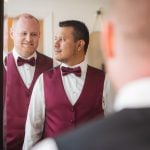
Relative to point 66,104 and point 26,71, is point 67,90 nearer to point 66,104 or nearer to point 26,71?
point 66,104

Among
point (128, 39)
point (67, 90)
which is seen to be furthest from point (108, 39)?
point (67, 90)

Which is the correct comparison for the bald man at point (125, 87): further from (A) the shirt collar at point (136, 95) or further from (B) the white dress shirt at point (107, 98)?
(B) the white dress shirt at point (107, 98)

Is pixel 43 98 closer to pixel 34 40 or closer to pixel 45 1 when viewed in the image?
pixel 34 40

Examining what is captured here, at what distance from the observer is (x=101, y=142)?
23.6 inches

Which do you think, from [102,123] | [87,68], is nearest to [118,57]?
[102,123]

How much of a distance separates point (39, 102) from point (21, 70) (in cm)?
18

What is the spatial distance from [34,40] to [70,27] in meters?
0.19

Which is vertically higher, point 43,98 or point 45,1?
point 45,1

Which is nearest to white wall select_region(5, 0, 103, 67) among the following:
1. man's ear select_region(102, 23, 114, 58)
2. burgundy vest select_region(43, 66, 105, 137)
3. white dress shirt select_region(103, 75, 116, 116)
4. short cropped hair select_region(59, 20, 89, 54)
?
short cropped hair select_region(59, 20, 89, 54)

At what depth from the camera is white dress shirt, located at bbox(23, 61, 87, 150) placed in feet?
6.63

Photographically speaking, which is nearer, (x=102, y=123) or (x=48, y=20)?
(x=102, y=123)

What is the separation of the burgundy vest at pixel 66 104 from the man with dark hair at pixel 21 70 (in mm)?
79

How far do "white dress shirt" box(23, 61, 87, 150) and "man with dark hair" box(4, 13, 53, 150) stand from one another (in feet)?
0.09

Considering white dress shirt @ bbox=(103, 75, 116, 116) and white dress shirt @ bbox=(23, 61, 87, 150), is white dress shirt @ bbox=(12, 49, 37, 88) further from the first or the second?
white dress shirt @ bbox=(103, 75, 116, 116)
